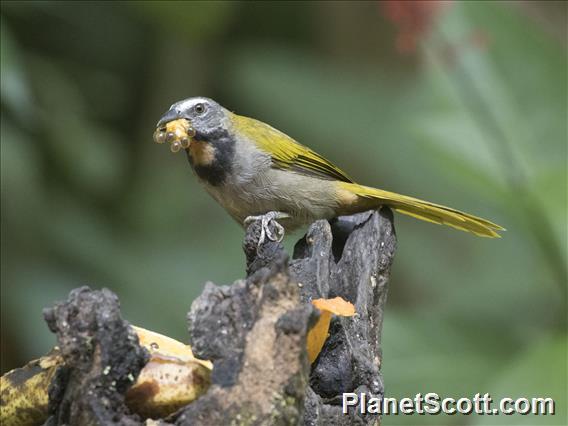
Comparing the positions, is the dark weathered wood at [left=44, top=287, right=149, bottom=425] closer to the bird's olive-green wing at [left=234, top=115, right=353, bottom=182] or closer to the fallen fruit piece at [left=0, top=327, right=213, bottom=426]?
the fallen fruit piece at [left=0, top=327, right=213, bottom=426]

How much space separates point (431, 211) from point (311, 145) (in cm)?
311

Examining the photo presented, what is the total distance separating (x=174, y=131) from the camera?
3393mm

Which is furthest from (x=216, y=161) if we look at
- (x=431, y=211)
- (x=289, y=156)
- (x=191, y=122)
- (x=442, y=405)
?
(x=442, y=405)

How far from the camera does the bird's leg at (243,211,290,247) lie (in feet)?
10.2

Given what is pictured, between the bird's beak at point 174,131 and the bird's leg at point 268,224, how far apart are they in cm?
37

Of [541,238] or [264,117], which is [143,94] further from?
[541,238]

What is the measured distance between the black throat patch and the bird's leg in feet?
0.63

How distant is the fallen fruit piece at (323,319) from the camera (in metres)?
2.26

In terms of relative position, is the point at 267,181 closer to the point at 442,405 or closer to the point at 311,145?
the point at 442,405

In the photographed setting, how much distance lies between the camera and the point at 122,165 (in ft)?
18.3

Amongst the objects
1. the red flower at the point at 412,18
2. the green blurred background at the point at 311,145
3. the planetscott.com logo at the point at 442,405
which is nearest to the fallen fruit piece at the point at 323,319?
the planetscott.com logo at the point at 442,405

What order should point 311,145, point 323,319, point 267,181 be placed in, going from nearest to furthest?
point 323,319 → point 267,181 → point 311,145

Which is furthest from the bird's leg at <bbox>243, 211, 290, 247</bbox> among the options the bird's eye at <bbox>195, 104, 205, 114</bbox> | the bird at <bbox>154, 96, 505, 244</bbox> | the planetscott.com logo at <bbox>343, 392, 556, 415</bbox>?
the planetscott.com logo at <bbox>343, 392, 556, 415</bbox>

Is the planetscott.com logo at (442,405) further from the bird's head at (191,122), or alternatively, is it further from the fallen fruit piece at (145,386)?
the bird's head at (191,122)
